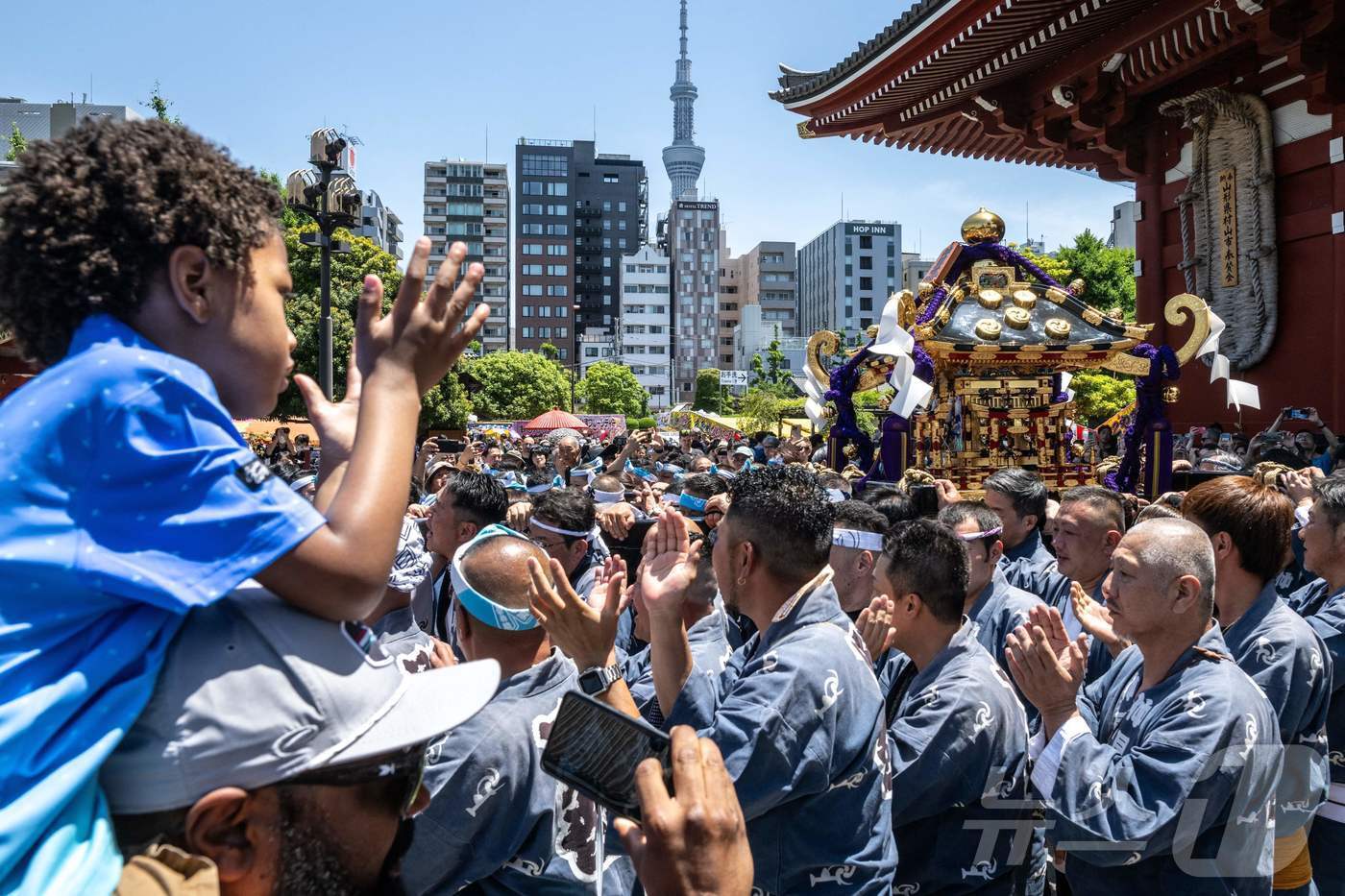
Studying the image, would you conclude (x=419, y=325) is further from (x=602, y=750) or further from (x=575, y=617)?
(x=575, y=617)

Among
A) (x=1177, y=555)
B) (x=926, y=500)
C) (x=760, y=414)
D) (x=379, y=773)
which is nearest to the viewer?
(x=379, y=773)

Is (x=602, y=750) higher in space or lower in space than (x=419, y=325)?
lower

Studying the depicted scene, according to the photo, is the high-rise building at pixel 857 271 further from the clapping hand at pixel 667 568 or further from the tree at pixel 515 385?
the clapping hand at pixel 667 568

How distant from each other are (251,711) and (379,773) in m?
0.25

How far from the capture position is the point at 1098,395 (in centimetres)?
2738

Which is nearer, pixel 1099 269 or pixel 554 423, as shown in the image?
pixel 554 423

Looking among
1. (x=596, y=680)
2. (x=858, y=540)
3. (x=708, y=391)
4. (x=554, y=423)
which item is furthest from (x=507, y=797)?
(x=708, y=391)

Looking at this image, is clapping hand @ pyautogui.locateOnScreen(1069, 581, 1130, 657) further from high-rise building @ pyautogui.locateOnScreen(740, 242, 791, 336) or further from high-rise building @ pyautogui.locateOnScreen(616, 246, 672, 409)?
high-rise building @ pyautogui.locateOnScreen(740, 242, 791, 336)

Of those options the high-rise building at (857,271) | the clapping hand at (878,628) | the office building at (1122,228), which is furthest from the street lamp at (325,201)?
the high-rise building at (857,271)

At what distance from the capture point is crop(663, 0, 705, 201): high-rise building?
14488cm

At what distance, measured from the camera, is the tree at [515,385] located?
57.6m

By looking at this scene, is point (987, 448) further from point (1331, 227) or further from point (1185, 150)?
point (1185, 150)

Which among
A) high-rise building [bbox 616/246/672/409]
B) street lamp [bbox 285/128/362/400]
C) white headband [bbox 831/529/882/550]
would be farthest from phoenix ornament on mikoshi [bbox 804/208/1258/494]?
high-rise building [bbox 616/246/672/409]

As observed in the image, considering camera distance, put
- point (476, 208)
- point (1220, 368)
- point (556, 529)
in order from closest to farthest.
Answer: point (556, 529) < point (1220, 368) < point (476, 208)
